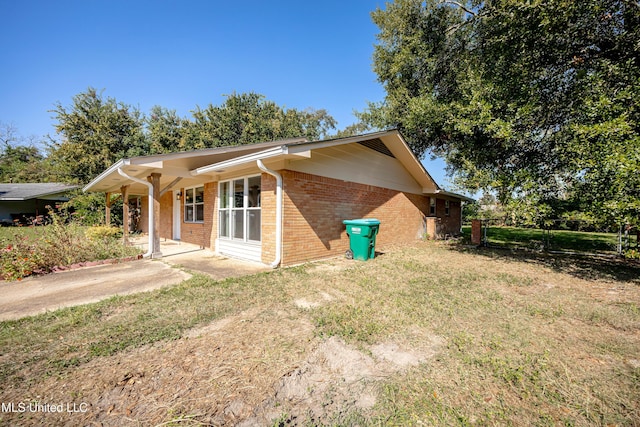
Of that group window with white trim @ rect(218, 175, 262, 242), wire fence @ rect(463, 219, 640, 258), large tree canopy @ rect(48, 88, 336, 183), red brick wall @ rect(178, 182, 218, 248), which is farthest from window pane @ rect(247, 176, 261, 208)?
large tree canopy @ rect(48, 88, 336, 183)

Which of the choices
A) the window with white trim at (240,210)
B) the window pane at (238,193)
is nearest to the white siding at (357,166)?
the window with white trim at (240,210)

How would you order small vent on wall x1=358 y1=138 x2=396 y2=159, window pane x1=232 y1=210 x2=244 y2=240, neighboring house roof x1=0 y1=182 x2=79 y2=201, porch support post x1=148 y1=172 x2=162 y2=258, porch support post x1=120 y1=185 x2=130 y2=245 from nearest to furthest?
porch support post x1=148 y1=172 x2=162 y2=258 < window pane x1=232 y1=210 x2=244 y2=240 < small vent on wall x1=358 y1=138 x2=396 y2=159 < porch support post x1=120 y1=185 x2=130 y2=245 < neighboring house roof x1=0 y1=182 x2=79 y2=201

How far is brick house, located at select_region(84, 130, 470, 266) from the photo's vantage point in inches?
262

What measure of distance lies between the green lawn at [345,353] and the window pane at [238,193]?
10.8 feet

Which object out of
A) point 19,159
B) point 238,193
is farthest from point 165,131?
point 19,159

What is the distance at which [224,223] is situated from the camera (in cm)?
870

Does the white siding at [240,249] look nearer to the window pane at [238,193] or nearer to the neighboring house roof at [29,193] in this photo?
the window pane at [238,193]

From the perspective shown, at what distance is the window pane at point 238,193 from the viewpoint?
315 inches

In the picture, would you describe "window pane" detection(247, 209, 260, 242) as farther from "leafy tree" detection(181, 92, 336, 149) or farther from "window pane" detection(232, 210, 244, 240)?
"leafy tree" detection(181, 92, 336, 149)

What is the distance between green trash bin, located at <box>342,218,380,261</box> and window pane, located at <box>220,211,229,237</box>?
396 centimetres

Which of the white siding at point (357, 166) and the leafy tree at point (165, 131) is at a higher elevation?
the leafy tree at point (165, 131)

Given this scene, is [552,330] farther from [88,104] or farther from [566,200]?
[88,104]

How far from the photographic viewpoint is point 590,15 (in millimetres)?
6332

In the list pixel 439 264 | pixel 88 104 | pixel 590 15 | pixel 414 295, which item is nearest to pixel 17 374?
pixel 414 295
